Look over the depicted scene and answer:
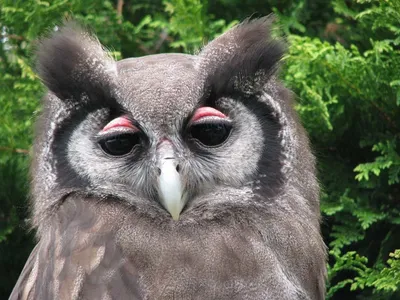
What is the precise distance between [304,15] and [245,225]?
5.35 ft

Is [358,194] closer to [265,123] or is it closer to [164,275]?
[265,123]

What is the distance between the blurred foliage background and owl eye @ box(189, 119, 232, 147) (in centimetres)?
72

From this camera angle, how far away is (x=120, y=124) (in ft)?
6.96

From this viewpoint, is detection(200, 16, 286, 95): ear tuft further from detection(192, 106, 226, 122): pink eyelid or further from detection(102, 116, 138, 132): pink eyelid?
detection(102, 116, 138, 132): pink eyelid

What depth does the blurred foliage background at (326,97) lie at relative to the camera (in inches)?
117

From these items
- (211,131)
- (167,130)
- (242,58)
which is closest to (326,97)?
(242,58)

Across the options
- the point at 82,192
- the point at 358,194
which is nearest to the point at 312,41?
the point at 358,194

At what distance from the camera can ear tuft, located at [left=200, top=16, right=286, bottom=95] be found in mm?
2244

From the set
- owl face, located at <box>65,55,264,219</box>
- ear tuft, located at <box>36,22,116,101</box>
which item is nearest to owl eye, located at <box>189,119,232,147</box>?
owl face, located at <box>65,55,264,219</box>

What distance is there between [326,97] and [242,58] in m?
0.94

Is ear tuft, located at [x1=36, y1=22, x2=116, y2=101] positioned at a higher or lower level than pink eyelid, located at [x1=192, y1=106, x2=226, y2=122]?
higher

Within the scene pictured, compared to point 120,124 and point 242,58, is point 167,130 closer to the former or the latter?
point 120,124

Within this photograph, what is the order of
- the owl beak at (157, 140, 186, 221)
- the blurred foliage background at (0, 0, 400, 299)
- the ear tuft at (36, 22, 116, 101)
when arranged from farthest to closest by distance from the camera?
1. the blurred foliage background at (0, 0, 400, 299)
2. the ear tuft at (36, 22, 116, 101)
3. the owl beak at (157, 140, 186, 221)

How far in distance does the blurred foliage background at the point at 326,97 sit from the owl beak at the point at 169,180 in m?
0.90
